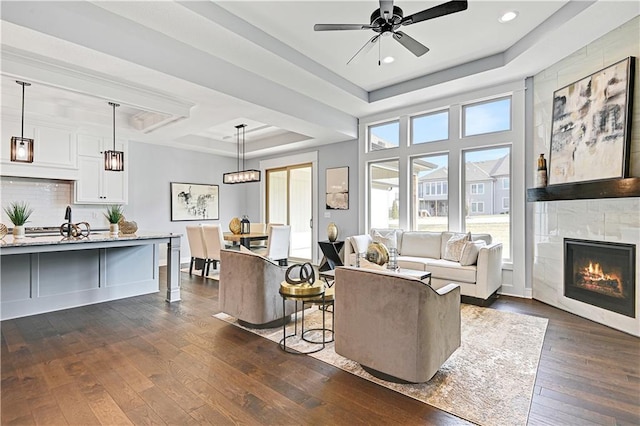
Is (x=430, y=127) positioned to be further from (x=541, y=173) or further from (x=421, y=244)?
(x=421, y=244)

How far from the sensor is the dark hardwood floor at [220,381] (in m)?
1.95

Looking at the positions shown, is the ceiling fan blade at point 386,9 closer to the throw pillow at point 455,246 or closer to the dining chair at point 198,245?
the throw pillow at point 455,246

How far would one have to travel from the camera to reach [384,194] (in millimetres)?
6453

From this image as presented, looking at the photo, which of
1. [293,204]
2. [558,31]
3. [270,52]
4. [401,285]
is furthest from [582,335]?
[293,204]

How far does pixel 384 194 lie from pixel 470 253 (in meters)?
A: 2.38

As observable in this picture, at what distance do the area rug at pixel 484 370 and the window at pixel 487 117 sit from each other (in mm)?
2988

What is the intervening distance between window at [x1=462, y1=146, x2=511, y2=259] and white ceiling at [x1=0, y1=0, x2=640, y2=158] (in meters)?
1.13

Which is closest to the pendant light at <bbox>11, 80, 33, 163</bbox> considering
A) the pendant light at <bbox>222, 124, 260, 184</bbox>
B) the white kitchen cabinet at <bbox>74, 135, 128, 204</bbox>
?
the white kitchen cabinet at <bbox>74, 135, 128, 204</bbox>

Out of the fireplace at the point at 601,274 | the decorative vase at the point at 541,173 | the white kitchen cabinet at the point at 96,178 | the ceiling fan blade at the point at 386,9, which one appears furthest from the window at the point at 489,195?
the white kitchen cabinet at the point at 96,178

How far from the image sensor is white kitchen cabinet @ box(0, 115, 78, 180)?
5.13 meters

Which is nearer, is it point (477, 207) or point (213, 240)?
point (477, 207)

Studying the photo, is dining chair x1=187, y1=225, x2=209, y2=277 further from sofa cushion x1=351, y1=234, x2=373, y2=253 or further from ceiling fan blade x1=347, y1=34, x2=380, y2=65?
ceiling fan blade x1=347, y1=34, x2=380, y2=65

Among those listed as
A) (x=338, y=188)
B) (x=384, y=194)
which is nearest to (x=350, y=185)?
(x=338, y=188)

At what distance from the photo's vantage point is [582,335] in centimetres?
327
